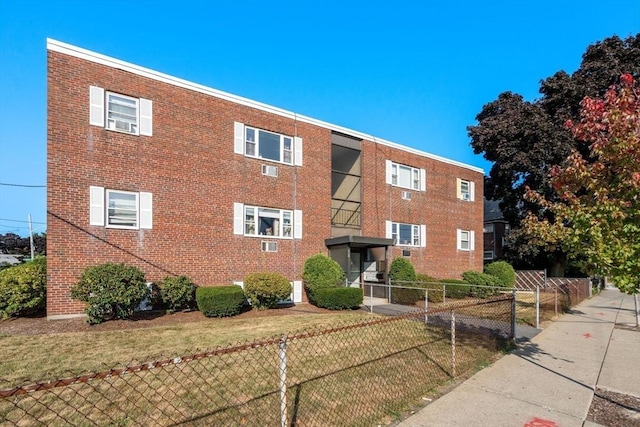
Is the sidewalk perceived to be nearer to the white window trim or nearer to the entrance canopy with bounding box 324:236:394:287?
the entrance canopy with bounding box 324:236:394:287

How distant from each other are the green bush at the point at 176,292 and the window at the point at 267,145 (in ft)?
17.1

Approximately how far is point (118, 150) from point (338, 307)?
8807 mm

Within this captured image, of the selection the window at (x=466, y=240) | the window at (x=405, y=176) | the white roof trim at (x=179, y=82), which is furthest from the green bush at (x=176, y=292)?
the window at (x=466, y=240)

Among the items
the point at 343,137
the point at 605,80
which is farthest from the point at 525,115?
the point at 343,137

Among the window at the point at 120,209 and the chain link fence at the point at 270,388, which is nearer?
the chain link fence at the point at 270,388

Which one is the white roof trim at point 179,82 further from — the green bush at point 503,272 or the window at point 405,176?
the green bush at point 503,272

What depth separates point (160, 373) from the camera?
A: 5.79 meters

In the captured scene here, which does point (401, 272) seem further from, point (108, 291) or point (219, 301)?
point (108, 291)

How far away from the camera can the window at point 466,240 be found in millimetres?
22969

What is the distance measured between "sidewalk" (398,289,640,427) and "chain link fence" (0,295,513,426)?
42cm

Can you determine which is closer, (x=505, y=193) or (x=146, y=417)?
(x=146, y=417)

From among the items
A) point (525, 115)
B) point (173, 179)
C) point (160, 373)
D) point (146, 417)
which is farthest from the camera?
point (525, 115)

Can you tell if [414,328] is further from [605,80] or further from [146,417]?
[605,80]

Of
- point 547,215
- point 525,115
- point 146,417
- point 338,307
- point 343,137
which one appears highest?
point 525,115
